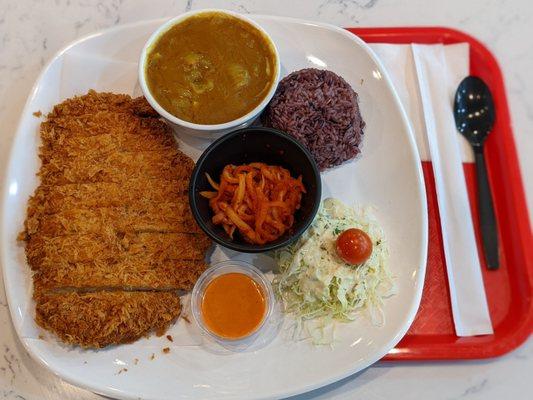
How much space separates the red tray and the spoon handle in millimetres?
33

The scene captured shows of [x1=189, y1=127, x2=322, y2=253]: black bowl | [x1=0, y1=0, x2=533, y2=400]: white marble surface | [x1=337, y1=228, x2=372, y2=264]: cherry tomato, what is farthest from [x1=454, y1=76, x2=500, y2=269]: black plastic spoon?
[x1=189, y1=127, x2=322, y2=253]: black bowl

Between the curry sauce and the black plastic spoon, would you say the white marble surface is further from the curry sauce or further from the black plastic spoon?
the curry sauce

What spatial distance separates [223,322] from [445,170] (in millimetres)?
1522

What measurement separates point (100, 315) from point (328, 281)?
1.13m

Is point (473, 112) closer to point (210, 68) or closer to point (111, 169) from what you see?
→ point (210, 68)

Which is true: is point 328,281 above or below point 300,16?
below

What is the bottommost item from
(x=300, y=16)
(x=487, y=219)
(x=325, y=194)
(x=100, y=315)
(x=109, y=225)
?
(x=100, y=315)

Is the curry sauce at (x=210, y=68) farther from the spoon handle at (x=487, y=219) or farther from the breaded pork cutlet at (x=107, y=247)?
the spoon handle at (x=487, y=219)

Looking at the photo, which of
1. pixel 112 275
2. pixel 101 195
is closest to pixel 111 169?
pixel 101 195

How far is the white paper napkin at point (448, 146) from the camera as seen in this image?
2.51 meters

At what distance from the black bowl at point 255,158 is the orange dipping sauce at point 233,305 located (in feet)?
0.85

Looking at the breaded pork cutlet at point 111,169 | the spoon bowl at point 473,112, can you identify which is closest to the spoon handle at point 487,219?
the spoon bowl at point 473,112

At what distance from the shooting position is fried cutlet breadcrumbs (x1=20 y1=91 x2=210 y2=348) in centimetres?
226

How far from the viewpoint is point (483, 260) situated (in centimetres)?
263
